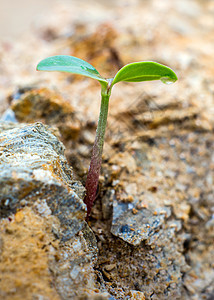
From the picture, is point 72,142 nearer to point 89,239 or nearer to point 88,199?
point 88,199

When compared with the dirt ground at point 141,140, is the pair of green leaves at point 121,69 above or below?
above

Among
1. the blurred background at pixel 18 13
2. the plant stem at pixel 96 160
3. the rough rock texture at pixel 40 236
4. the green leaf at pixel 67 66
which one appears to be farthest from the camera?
the blurred background at pixel 18 13

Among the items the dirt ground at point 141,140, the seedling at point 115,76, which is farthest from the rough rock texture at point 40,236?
the seedling at point 115,76

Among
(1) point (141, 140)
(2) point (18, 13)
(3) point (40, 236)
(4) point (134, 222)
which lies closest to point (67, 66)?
(3) point (40, 236)

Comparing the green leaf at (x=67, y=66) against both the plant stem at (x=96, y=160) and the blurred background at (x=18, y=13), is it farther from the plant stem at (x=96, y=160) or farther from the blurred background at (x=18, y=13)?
the blurred background at (x=18, y=13)

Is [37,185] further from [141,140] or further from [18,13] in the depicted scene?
[18,13]

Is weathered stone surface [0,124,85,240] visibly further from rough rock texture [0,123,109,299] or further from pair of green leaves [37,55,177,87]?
pair of green leaves [37,55,177,87]

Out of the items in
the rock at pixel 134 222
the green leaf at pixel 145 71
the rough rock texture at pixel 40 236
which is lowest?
the rock at pixel 134 222
